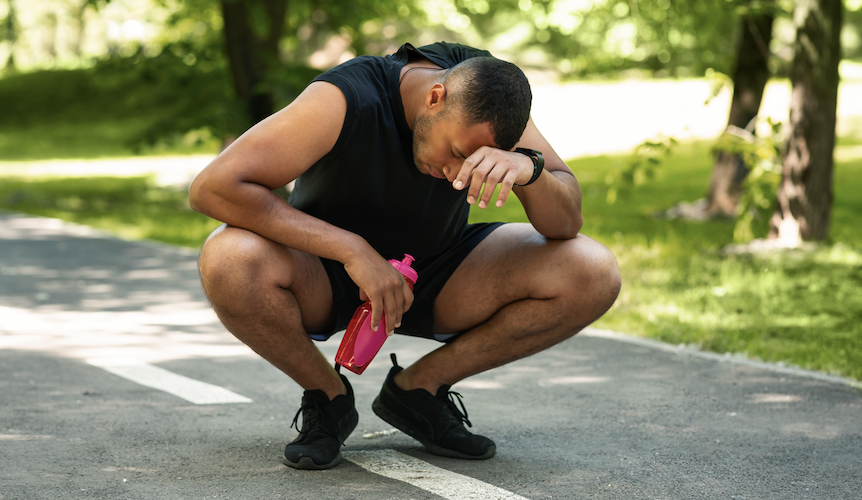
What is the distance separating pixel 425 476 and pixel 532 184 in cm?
102

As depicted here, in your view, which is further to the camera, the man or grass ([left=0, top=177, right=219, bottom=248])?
grass ([left=0, top=177, right=219, bottom=248])

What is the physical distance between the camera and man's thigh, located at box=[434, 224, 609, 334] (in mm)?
3182

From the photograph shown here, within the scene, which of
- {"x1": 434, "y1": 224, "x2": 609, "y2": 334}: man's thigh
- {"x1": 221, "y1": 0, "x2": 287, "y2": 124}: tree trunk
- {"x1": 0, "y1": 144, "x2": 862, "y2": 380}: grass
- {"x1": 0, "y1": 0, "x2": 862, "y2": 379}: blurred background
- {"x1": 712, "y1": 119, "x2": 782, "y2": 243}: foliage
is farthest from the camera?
{"x1": 221, "y1": 0, "x2": 287, "y2": 124}: tree trunk

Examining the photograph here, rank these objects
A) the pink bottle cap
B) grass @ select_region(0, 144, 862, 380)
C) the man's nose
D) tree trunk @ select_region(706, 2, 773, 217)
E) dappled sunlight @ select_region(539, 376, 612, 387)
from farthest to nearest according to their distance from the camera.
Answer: tree trunk @ select_region(706, 2, 773, 217) < grass @ select_region(0, 144, 862, 380) < dappled sunlight @ select_region(539, 376, 612, 387) < the pink bottle cap < the man's nose

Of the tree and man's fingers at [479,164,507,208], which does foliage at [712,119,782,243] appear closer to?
man's fingers at [479,164,507,208]

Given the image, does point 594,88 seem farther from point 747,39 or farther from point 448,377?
point 448,377

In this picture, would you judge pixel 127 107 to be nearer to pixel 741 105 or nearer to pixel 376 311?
pixel 741 105

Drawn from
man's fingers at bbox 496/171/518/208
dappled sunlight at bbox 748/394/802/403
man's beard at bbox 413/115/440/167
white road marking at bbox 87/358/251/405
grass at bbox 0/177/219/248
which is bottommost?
grass at bbox 0/177/219/248

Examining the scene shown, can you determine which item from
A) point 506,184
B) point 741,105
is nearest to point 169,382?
point 506,184

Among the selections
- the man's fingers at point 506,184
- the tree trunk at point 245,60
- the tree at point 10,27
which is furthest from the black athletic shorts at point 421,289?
the tree at point 10,27

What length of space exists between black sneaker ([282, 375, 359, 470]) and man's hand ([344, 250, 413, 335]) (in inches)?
16.0

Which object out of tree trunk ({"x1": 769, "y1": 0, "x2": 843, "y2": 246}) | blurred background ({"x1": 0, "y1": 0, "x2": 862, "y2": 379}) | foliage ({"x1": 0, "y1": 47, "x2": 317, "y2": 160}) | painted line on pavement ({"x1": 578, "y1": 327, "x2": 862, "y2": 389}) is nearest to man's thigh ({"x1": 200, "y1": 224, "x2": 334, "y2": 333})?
painted line on pavement ({"x1": 578, "y1": 327, "x2": 862, "y2": 389})

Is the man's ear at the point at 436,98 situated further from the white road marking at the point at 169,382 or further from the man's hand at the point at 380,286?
the white road marking at the point at 169,382

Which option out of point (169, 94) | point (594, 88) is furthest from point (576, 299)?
point (594, 88)
